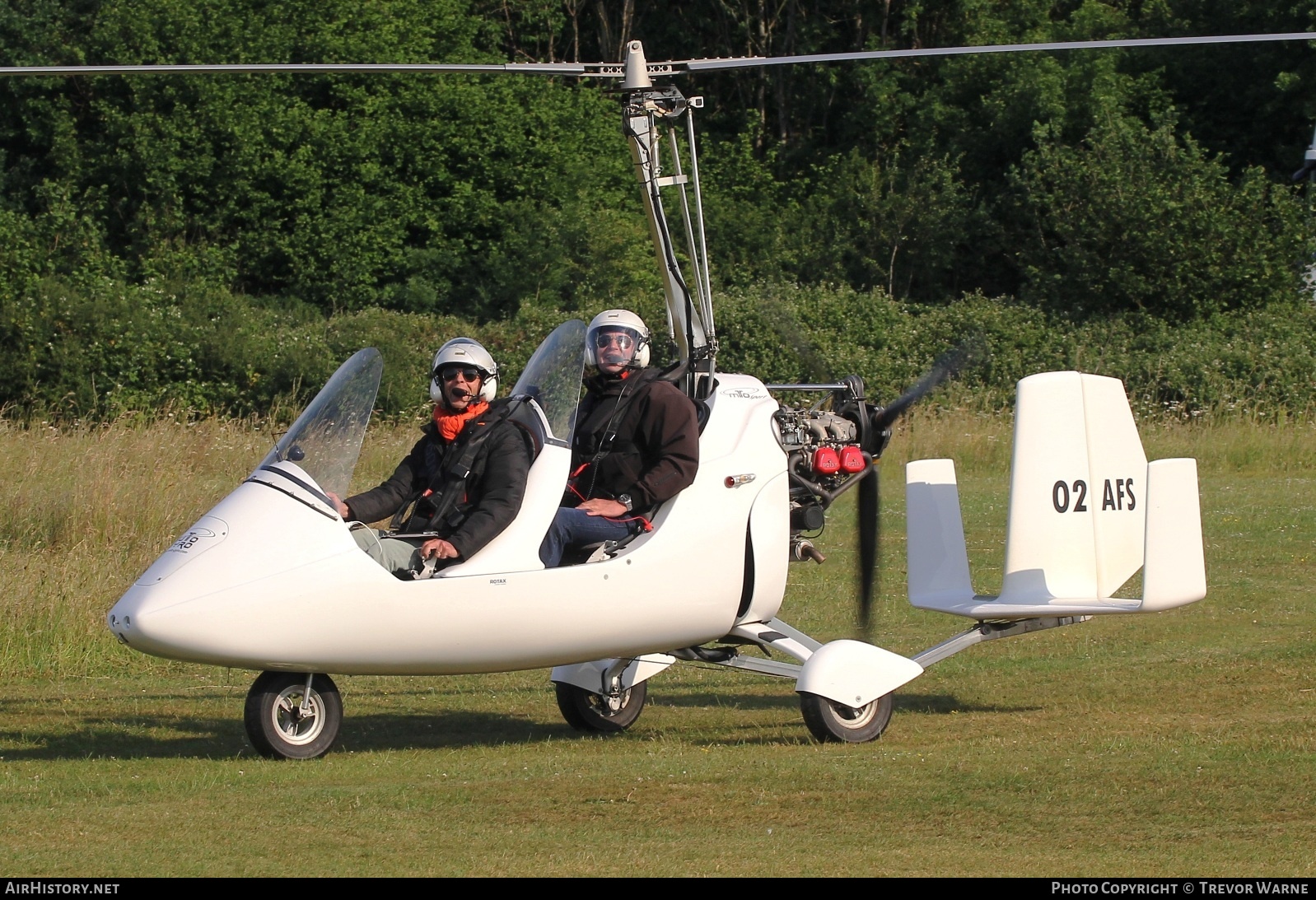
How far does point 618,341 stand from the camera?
26.0 ft

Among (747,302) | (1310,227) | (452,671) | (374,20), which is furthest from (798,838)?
(374,20)

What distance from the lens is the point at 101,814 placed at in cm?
609

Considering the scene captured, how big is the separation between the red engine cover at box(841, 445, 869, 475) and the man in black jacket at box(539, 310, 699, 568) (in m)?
0.96

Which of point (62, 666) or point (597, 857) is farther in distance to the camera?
point (62, 666)

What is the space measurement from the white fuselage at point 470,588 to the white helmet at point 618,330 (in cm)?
50

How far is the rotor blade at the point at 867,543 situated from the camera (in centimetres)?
820

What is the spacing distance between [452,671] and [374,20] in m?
29.8

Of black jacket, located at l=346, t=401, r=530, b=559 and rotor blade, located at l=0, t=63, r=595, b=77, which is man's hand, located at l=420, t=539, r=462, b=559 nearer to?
black jacket, located at l=346, t=401, r=530, b=559

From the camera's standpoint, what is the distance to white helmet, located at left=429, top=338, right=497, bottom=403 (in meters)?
7.37

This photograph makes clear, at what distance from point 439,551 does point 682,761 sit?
1409 mm

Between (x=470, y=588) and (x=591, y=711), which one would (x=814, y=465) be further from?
(x=470, y=588)
